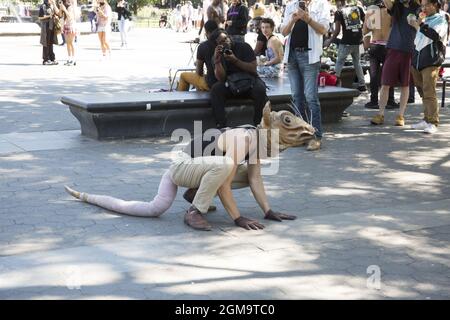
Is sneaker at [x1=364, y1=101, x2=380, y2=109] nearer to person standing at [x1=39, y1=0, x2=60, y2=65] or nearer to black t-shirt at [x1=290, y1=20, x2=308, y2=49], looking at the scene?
black t-shirt at [x1=290, y1=20, x2=308, y2=49]

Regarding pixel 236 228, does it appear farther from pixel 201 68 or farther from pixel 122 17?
pixel 122 17

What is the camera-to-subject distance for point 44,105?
1170cm

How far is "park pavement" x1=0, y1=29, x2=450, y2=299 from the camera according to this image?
15.1ft

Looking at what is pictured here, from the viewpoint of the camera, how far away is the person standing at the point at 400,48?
1021 centimetres

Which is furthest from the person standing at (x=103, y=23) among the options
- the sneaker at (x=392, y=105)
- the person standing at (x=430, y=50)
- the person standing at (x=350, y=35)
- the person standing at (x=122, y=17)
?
the person standing at (x=430, y=50)

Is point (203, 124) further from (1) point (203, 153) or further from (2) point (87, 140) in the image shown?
(1) point (203, 153)

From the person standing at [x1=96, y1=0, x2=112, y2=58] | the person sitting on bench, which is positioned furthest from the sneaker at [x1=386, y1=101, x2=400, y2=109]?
the person standing at [x1=96, y1=0, x2=112, y2=58]

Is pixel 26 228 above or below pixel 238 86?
below

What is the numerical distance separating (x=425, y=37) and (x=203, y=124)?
3120mm

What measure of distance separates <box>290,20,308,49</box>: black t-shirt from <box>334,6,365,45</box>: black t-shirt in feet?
13.9

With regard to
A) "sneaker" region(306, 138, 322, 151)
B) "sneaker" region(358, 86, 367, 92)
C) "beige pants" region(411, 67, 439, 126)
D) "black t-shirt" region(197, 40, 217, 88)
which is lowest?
"sneaker" region(306, 138, 322, 151)

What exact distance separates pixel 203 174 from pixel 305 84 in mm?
3597

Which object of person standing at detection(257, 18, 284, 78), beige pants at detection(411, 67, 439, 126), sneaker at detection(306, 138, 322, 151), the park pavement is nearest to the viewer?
the park pavement
